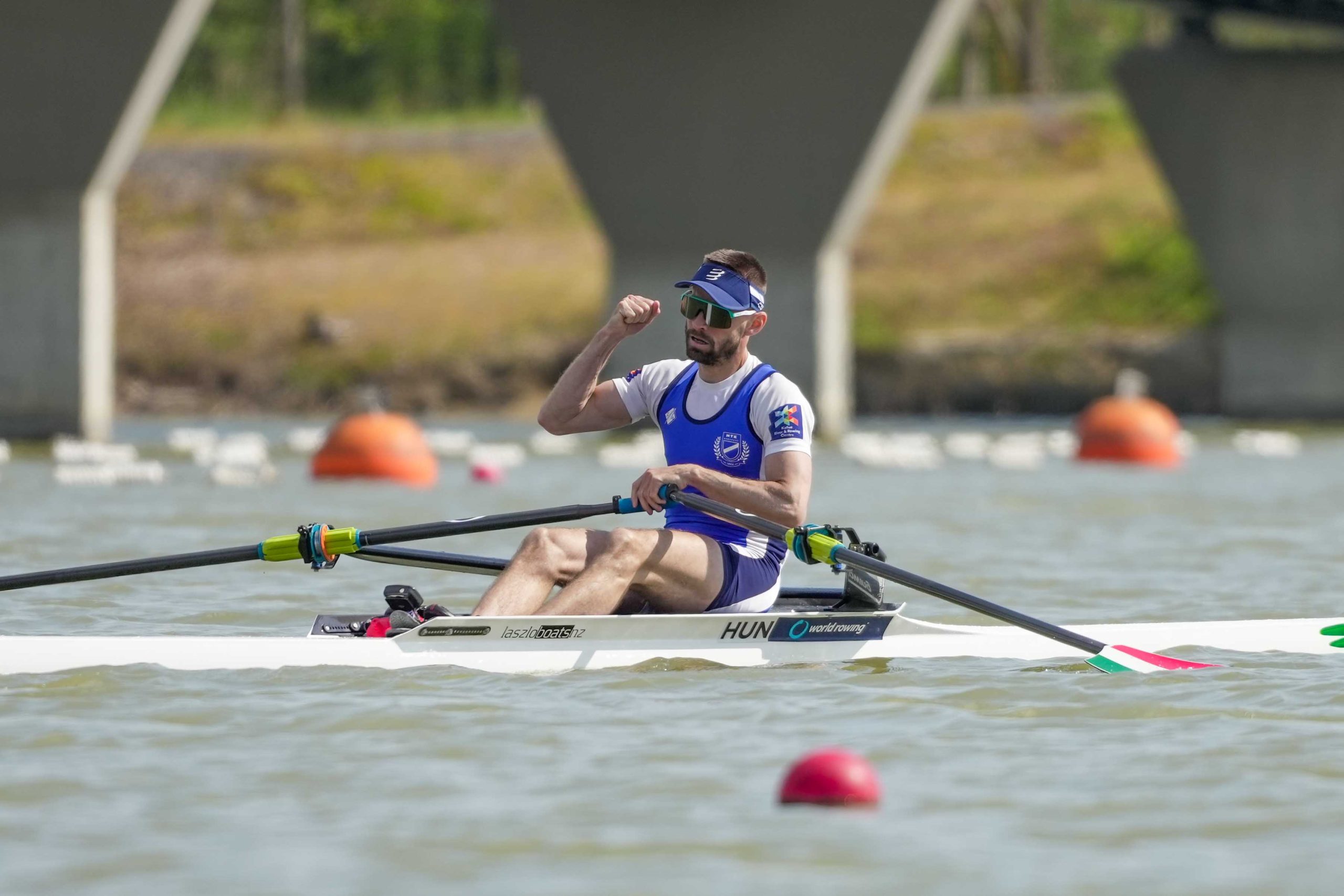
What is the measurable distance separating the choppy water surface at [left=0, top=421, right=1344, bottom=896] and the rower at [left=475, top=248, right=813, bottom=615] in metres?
0.32

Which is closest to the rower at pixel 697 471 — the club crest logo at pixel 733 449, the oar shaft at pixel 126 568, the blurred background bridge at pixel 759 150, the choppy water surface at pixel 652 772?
the club crest logo at pixel 733 449

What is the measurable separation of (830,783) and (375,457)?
13594 mm

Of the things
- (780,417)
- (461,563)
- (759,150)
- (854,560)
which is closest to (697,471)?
(780,417)

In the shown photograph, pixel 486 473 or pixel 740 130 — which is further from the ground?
pixel 740 130

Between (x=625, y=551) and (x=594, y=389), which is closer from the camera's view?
(x=625, y=551)

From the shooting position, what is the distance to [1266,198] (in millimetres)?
34594

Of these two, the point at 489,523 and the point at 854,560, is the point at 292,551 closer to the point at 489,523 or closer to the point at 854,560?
the point at 489,523

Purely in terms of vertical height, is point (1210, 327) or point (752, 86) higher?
point (752, 86)

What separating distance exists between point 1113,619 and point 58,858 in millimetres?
6121

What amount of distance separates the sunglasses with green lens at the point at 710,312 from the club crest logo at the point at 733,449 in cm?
42

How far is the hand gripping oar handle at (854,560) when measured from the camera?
7.74m

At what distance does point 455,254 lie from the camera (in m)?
45.2

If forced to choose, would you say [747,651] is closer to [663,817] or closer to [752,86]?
[663,817]

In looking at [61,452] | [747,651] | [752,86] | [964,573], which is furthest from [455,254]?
[747,651]
